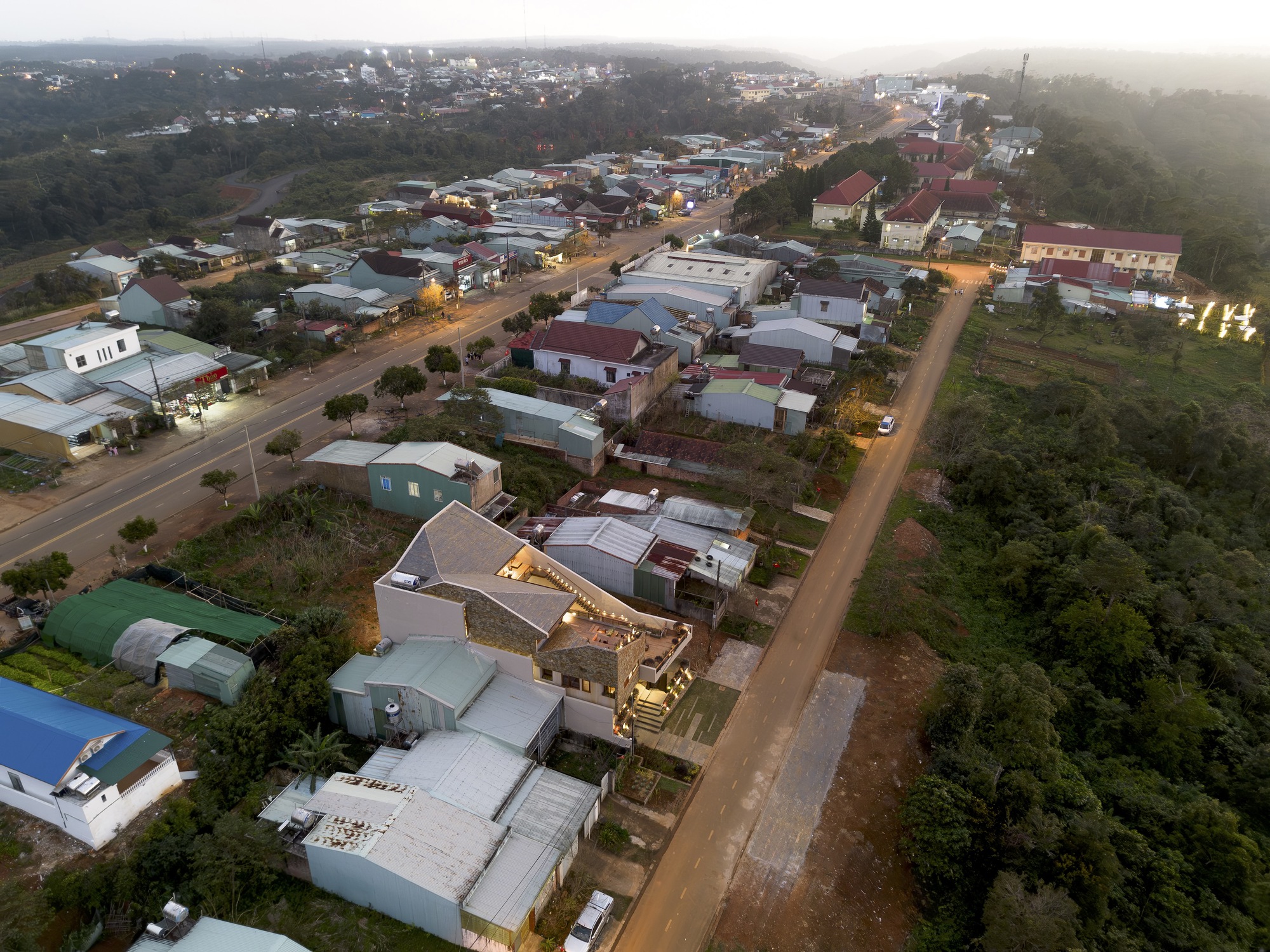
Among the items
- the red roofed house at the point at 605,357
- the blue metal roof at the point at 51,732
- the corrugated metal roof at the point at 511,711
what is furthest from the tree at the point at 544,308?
the blue metal roof at the point at 51,732

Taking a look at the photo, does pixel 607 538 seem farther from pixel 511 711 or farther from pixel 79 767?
pixel 79 767

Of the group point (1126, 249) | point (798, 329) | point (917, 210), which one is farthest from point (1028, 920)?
point (917, 210)

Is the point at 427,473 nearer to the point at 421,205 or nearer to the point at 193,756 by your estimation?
the point at 193,756

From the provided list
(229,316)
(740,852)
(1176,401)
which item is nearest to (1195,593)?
(740,852)

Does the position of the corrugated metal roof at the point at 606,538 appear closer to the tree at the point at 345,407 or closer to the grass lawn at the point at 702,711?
the grass lawn at the point at 702,711

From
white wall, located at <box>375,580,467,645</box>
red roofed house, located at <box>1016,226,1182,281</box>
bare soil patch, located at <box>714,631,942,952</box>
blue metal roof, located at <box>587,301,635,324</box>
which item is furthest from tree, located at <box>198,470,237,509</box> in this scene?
red roofed house, located at <box>1016,226,1182,281</box>
